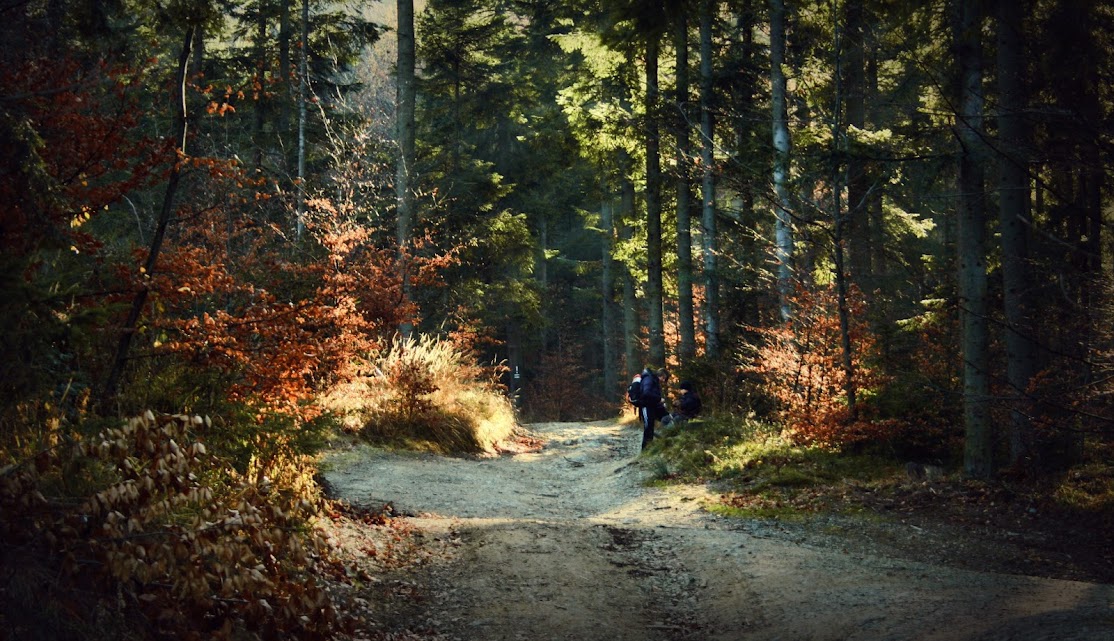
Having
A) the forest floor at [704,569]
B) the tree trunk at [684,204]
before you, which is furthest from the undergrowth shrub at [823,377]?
the tree trunk at [684,204]

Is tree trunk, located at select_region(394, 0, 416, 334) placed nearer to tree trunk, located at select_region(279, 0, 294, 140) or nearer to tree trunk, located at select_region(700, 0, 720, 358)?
tree trunk, located at select_region(279, 0, 294, 140)

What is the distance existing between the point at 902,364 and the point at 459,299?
1613 centimetres

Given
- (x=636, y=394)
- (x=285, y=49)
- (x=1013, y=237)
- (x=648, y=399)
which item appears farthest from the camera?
(x=285, y=49)

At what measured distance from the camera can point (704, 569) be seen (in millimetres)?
7480

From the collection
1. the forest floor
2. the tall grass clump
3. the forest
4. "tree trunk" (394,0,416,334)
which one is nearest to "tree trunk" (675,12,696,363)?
the forest

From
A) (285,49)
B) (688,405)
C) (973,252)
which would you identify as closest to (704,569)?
(973,252)

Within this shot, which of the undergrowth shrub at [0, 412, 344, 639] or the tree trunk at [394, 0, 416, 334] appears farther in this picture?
the tree trunk at [394, 0, 416, 334]

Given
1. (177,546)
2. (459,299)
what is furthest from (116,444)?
(459,299)

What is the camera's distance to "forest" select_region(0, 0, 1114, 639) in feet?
15.1

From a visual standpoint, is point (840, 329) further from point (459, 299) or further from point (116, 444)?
point (459, 299)

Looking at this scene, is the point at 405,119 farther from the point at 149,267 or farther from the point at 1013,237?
the point at 1013,237

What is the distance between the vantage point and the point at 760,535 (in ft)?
28.6

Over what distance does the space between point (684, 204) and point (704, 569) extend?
1302cm

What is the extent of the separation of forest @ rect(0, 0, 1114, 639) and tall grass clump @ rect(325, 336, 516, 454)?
0.24 ft
